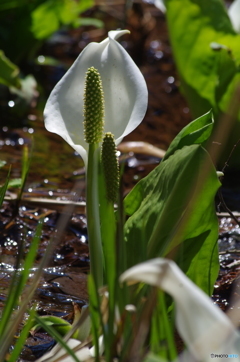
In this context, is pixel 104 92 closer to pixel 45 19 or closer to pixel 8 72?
pixel 8 72

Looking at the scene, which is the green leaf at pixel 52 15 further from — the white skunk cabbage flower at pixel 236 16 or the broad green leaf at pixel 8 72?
the white skunk cabbage flower at pixel 236 16

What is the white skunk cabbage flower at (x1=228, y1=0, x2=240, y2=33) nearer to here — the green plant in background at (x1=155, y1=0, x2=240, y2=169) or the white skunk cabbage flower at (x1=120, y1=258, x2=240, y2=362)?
the green plant in background at (x1=155, y1=0, x2=240, y2=169)

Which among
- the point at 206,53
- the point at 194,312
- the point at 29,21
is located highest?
the point at 194,312

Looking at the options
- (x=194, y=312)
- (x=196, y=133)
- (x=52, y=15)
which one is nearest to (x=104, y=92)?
(x=196, y=133)

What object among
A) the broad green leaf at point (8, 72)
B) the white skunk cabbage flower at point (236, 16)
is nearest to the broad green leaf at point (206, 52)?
the white skunk cabbage flower at point (236, 16)

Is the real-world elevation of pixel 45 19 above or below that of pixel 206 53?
below

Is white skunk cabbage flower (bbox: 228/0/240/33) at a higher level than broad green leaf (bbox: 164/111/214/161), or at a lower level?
lower

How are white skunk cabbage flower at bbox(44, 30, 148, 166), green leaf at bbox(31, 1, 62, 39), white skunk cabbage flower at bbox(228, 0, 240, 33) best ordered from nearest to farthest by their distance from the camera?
1. white skunk cabbage flower at bbox(44, 30, 148, 166)
2. white skunk cabbage flower at bbox(228, 0, 240, 33)
3. green leaf at bbox(31, 1, 62, 39)

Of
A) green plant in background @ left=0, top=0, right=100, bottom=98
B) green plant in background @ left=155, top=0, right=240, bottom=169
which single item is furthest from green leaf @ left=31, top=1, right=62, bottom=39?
green plant in background @ left=155, top=0, right=240, bottom=169
